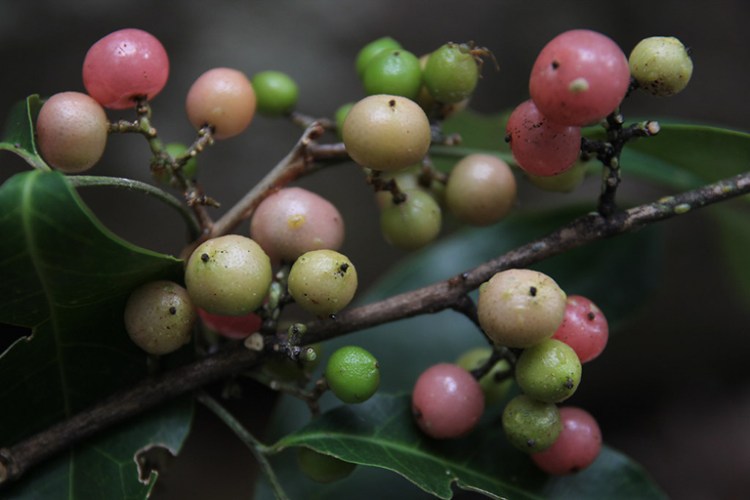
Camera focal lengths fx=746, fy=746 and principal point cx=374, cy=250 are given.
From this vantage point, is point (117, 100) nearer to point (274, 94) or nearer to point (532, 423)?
point (274, 94)

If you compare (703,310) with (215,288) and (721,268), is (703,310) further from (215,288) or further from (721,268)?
(215,288)

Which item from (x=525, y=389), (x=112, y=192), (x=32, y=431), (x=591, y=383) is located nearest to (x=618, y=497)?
(x=525, y=389)

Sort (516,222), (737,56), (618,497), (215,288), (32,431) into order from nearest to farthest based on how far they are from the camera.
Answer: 1. (215,288)
2. (32,431)
3. (618,497)
4. (516,222)
5. (737,56)

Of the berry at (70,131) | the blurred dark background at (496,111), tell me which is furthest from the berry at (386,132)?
the blurred dark background at (496,111)

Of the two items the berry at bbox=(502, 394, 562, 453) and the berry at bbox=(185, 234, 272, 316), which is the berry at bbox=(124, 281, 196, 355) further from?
the berry at bbox=(502, 394, 562, 453)

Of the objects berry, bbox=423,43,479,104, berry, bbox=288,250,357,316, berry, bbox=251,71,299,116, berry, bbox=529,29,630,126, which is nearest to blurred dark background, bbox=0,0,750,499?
berry, bbox=251,71,299,116
